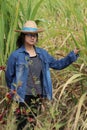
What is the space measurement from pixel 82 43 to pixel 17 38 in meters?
0.66

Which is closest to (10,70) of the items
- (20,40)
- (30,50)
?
(30,50)

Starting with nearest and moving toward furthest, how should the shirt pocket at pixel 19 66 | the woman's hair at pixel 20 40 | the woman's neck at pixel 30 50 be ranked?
1. the shirt pocket at pixel 19 66
2. the woman's neck at pixel 30 50
3. the woman's hair at pixel 20 40

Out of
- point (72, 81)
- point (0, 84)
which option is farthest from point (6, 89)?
point (72, 81)

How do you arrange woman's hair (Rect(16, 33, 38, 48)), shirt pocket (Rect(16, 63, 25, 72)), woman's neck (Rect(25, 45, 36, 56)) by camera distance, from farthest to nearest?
woman's hair (Rect(16, 33, 38, 48)), woman's neck (Rect(25, 45, 36, 56)), shirt pocket (Rect(16, 63, 25, 72))

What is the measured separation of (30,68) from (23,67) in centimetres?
7

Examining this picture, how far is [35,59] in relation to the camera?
3.73 m

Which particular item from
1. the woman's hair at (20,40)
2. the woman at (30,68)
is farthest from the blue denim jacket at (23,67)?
the woman's hair at (20,40)

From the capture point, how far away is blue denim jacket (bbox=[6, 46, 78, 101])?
3658 mm

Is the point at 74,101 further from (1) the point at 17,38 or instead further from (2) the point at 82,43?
(1) the point at 17,38

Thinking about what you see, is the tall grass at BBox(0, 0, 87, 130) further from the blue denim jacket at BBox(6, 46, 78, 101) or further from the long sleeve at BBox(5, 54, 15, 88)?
the long sleeve at BBox(5, 54, 15, 88)

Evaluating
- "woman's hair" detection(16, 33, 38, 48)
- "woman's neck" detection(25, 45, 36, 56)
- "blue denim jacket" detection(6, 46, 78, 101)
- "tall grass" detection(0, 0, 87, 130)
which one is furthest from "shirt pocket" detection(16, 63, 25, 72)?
"tall grass" detection(0, 0, 87, 130)

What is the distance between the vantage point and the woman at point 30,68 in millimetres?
3668

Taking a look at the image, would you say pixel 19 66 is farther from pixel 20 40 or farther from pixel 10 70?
pixel 20 40

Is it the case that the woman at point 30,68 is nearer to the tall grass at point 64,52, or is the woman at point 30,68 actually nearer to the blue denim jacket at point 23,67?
the blue denim jacket at point 23,67
